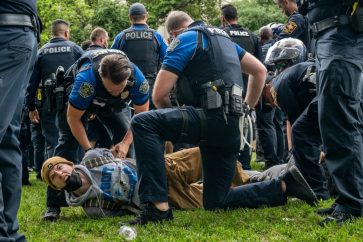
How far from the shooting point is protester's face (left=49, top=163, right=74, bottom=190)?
5176mm

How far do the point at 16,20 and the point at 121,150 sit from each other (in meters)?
2.60

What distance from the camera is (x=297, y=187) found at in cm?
521

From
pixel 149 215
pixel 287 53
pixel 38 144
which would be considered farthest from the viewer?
pixel 38 144

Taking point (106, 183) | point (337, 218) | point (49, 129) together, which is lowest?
point (49, 129)

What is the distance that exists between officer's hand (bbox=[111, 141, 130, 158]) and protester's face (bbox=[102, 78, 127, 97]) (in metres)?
0.57

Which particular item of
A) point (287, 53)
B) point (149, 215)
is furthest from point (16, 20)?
point (287, 53)

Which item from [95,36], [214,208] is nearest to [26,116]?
[95,36]

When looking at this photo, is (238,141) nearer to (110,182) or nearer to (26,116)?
(110,182)

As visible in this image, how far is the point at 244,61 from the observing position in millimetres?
5316

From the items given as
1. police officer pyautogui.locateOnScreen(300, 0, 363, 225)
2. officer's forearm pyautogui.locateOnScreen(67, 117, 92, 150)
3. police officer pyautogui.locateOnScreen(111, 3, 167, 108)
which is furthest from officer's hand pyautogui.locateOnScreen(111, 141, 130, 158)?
police officer pyautogui.locateOnScreen(111, 3, 167, 108)

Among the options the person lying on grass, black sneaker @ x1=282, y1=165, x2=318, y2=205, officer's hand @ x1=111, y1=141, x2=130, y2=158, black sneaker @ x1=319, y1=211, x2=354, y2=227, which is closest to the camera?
black sneaker @ x1=319, y1=211, x2=354, y2=227

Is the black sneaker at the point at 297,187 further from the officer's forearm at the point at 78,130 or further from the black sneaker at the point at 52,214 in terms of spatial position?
the black sneaker at the point at 52,214

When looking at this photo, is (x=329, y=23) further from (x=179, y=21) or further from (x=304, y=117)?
(x=179, y=21)

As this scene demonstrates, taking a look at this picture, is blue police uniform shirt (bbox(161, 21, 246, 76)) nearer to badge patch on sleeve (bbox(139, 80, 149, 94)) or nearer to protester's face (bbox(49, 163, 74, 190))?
badge patch on sleeve (bbox(139, 80, 149, 94))
